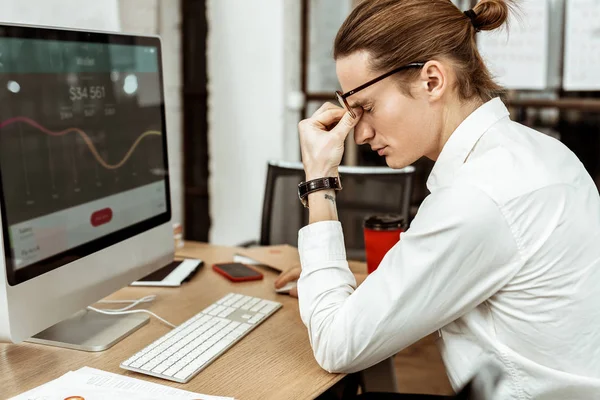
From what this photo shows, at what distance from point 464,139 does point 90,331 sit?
752 mm

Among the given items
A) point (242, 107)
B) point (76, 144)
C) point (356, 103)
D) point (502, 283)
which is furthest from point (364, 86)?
point (242, 107)

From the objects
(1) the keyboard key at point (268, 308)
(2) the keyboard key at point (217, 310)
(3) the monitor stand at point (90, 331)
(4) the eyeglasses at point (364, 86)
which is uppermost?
(4) the eyeglasses at point (364, 86)

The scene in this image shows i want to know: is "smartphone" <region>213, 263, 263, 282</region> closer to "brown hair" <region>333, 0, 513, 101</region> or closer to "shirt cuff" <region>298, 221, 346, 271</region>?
"shirt cuff" <region>298, 221, 346, 271</region>

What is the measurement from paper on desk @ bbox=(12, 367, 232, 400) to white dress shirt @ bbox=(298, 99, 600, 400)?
251 millimetres

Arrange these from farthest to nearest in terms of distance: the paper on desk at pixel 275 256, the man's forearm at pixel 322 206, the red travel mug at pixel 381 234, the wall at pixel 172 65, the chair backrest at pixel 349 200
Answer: the wall at pixel 172 65 → the chair backrest at pixel 349 200 → the paper on desk at pixel 275 256 → the red travel mug at pixel 381 234 → the man's forearm at pixel 322 206

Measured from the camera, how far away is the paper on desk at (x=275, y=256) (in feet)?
5.35

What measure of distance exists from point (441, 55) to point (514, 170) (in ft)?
0.81

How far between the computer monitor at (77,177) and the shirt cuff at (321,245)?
36 cm

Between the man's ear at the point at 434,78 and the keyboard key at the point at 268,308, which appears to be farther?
the keyboard key at the point at 268,308

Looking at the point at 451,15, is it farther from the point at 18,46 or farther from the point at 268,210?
the point at 268,210

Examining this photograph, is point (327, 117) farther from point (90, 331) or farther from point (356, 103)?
point (90, 331)

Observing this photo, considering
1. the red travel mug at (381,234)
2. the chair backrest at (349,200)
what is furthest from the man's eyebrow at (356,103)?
the chair backrest at (349,200)

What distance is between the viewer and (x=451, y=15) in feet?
3.80

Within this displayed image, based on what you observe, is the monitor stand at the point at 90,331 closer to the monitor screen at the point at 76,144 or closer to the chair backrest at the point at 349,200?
the monitor screen at the point at 76,144
